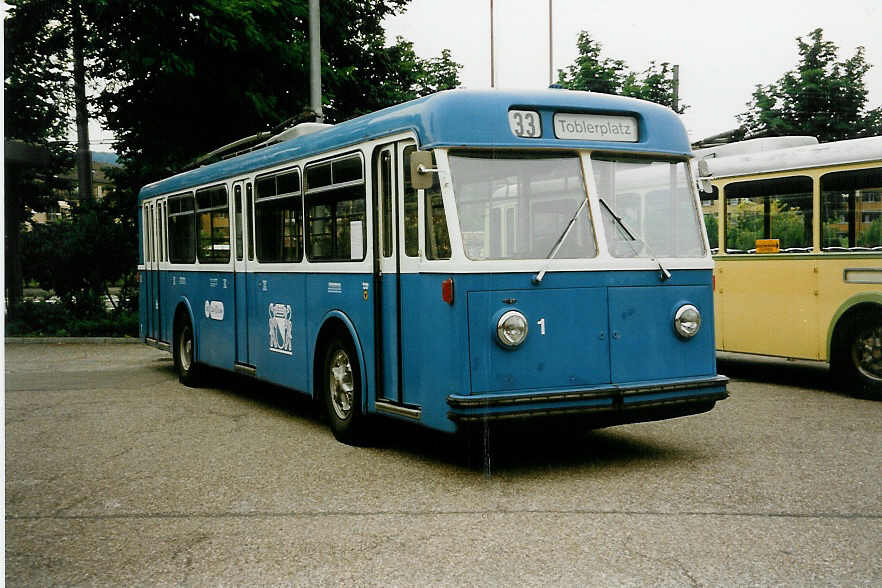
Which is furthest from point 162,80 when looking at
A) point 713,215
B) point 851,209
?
point 851,209

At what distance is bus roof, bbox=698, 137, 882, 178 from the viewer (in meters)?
10.9

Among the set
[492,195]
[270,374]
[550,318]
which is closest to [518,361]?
[550,318]

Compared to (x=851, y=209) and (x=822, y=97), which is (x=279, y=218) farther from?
(x=822, y=97)

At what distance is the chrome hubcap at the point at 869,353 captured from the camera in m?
10.9

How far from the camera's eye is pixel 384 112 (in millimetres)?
8047

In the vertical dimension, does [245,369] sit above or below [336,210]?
below

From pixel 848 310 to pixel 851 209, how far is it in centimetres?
107

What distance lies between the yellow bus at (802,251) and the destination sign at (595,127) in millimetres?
2944

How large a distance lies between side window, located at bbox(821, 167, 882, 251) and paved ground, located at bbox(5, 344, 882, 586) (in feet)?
5.70

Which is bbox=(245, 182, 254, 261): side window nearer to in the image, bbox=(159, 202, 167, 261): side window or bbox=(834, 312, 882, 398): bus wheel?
bbox=(159, 202, 167, 261): side window

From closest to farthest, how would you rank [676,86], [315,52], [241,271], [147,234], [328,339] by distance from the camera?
[328,339] → [241,271] → [147,234] → [315,52] → [676,86]

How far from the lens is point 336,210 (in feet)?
29.2

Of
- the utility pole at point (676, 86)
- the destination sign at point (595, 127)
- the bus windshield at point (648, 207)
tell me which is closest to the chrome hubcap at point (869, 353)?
the bus windshield at point (648, 207)

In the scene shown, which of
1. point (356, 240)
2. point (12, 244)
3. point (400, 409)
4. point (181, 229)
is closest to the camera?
point (400, 409)
